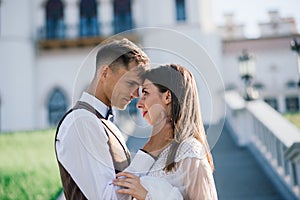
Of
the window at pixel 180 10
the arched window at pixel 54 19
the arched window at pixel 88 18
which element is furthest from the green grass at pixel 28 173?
the window at pixel 180 10

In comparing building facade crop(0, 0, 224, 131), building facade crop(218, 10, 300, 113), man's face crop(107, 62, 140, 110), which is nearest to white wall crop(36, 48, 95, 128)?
building facade crop(0, 0, 224, 131)

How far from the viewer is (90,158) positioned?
188 centimetres

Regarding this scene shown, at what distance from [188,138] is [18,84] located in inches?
834

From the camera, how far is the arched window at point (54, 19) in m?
23.1

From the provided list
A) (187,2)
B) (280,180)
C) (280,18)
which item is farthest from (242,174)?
(280,18)

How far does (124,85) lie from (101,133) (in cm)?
24

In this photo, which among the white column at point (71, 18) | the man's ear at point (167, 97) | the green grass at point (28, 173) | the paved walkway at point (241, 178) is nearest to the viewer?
the man's ear at point (167, 97)

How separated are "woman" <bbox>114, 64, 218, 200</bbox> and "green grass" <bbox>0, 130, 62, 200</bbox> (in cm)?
337

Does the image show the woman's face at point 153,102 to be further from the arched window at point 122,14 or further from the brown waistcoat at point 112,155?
A: the arched window at point 122,14

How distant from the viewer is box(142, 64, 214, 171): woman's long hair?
6.43 ft

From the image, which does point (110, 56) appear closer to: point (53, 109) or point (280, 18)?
point (53, 109)

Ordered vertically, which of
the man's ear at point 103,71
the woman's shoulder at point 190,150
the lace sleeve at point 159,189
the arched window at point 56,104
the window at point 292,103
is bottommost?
the window at point 292,103

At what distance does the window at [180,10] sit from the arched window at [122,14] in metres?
2.33

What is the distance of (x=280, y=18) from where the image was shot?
30.9 metres
